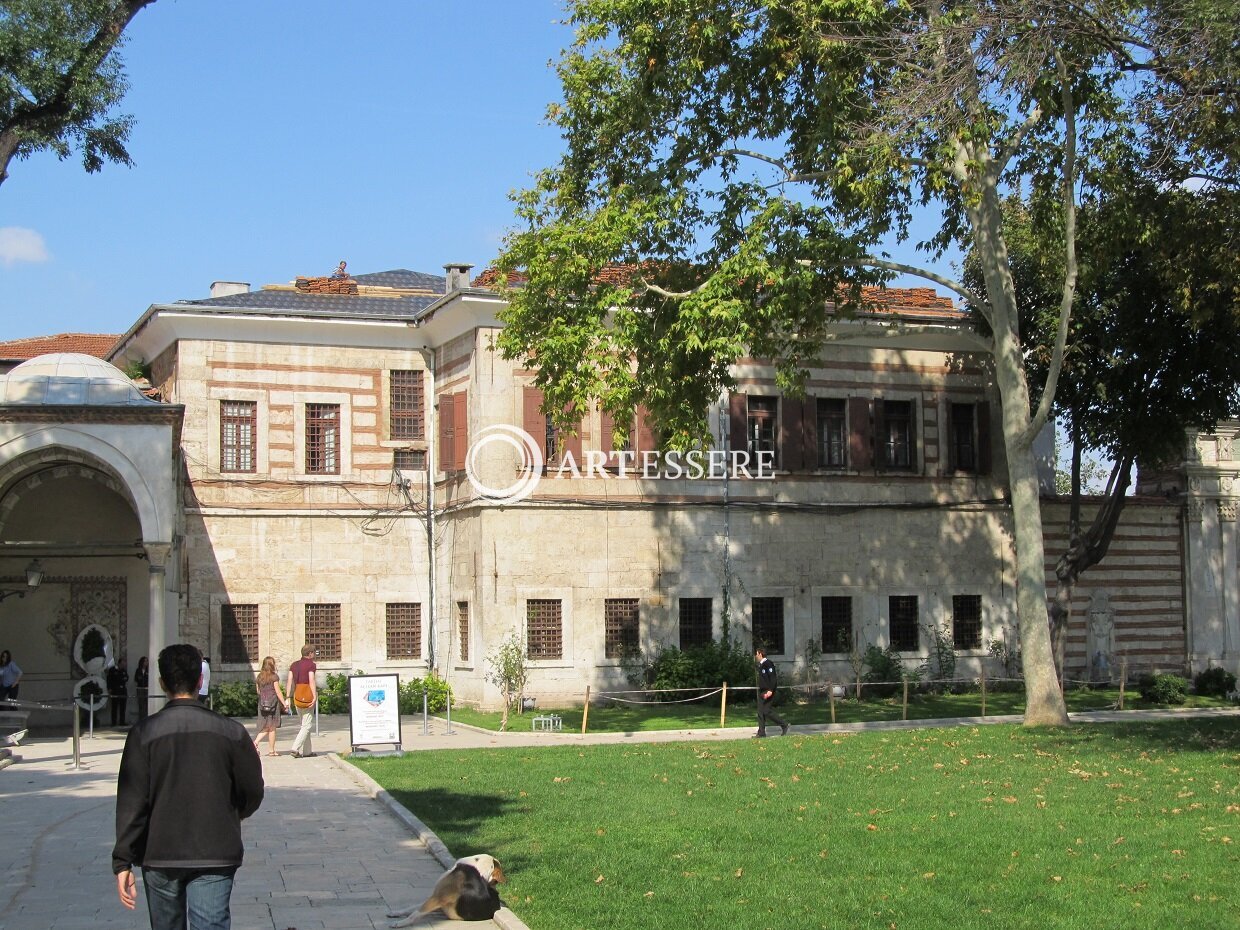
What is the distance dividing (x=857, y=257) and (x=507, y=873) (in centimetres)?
1427

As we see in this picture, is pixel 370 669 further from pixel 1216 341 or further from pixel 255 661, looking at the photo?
pixel 1216 341

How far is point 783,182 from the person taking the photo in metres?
22.4

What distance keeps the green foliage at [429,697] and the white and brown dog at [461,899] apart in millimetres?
20642

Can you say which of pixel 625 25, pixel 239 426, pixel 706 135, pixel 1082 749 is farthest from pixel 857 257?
Result: pixel 239 426

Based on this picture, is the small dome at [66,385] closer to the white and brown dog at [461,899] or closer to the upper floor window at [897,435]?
the upper floor window at [897,435]

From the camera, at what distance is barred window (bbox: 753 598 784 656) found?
3116 centimetres

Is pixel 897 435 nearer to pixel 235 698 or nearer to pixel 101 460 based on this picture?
pixel 235 698

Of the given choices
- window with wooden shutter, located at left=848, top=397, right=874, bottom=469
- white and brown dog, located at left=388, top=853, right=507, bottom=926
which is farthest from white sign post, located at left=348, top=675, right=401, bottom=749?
window with wooden shutter, located at left=848, top=397, right=874, bottom=469

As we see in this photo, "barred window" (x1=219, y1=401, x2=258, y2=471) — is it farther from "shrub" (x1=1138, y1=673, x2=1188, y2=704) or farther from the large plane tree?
"shrub" (x1=1138, y1=673, x2=1188, y2=704)

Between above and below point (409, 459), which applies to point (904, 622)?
below

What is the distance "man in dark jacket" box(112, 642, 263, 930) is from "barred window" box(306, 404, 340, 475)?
991 inches

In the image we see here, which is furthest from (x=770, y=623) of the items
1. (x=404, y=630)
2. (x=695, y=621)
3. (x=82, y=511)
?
(x=82, y=511)

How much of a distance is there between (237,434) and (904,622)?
52.4ft

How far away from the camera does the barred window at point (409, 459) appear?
31.6 meters
